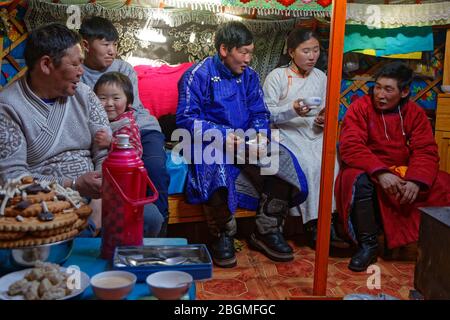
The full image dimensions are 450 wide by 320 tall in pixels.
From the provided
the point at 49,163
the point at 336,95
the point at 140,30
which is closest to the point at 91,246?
the point at 49,163

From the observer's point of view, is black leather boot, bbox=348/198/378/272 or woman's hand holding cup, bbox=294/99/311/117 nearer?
black leather boot, bbox=348/198/378/272

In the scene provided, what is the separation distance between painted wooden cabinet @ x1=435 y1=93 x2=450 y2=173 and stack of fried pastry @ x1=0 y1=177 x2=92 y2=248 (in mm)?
2422

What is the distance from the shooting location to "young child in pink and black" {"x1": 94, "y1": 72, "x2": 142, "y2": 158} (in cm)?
189

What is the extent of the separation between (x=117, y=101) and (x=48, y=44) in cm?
49

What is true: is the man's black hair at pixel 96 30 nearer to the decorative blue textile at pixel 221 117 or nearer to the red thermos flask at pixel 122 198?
the decorative blue textile at pixel 221 117

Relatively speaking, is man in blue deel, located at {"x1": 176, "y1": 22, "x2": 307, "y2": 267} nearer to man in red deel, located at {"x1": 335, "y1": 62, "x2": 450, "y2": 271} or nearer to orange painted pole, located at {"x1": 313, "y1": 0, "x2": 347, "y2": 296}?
man in red deel, located at {"x1": 335, "y1": 62, "x2": 450, "y2": 271}

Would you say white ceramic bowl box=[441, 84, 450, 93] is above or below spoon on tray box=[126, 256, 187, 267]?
above

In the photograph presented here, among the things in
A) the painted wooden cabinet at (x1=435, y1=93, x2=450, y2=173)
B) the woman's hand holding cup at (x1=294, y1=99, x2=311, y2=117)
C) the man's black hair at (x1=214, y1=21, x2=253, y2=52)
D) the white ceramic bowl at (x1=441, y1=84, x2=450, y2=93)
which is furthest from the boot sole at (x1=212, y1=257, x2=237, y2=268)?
the white ceramic bowl at (x1=441, y1=84, x2=450, y2=93)

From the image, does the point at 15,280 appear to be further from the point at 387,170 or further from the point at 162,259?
the point at 387,170

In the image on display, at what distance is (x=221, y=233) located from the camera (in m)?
2.21

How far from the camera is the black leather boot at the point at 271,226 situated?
7.42 ft

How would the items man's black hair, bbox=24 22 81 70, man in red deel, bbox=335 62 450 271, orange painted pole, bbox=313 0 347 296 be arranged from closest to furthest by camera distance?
man's black hair, bbox=24 22 81 70 < orange painted pole, bbox=313 0 347 296 < man in red deel, bbox=335 62 450 271

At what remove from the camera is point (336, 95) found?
1623mm

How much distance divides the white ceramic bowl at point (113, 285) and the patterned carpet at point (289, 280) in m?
0.95
